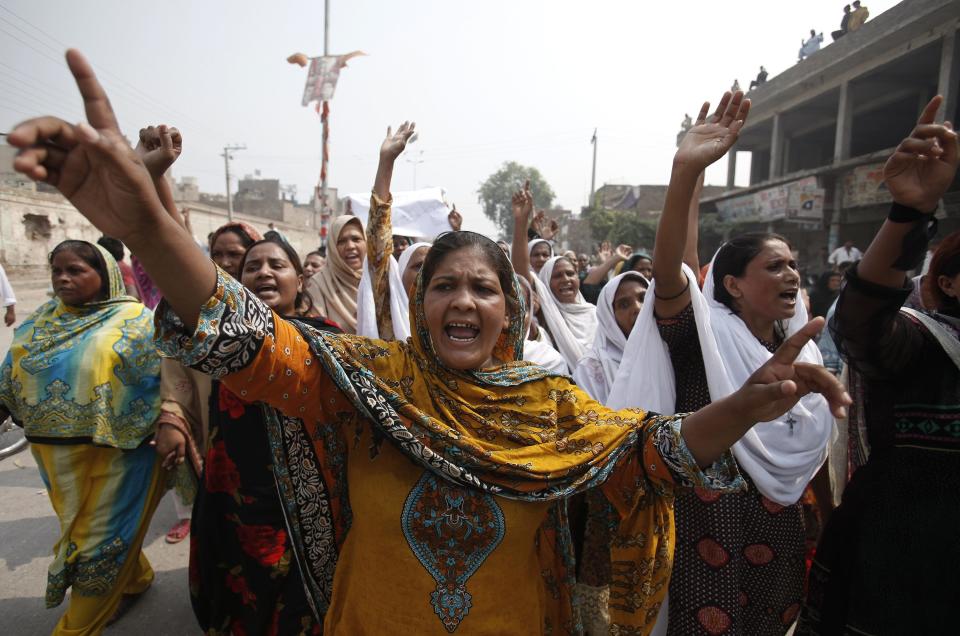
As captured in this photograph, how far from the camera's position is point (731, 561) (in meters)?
2.06

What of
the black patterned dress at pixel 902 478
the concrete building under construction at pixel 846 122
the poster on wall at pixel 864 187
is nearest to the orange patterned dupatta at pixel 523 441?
the black patterned dress at pixel 902 478

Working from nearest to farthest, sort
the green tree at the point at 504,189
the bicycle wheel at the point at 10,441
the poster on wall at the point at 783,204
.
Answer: the bicycle wheel at the point at 10,441 < the poster on wall at the point at 783,204 < the green tree at the point at 504,189

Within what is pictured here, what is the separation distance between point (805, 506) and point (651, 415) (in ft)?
4.15

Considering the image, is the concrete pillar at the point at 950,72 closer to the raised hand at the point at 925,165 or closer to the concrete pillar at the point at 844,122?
the concrete pillar at the point at 844,122

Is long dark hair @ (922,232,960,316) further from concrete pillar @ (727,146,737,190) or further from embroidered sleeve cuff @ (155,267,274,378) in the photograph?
concrete pillar @ (727,146,737,190)

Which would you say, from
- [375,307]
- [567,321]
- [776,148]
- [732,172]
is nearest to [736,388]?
[375,307]

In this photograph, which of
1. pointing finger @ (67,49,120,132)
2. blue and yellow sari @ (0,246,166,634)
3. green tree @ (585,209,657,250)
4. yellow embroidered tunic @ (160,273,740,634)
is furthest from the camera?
green tree @ (585,209,657,250)

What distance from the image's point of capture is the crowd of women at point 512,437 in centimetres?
128

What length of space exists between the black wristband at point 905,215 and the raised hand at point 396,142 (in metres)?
2.38

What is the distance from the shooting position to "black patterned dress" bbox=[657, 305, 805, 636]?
2.06 m

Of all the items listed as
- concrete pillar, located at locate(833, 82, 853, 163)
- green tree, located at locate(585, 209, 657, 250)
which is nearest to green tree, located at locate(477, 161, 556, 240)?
green tree, located at locate(585, 209, 657, 250)

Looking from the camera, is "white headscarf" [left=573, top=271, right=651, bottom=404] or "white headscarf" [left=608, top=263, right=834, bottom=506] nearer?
"white headscarf" [left=608, top=263, right=834, bottom=506]

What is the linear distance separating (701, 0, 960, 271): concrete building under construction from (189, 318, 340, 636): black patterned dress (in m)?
16.3

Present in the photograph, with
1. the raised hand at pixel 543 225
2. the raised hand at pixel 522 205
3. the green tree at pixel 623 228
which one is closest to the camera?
the raised hand at pixel 522 205
